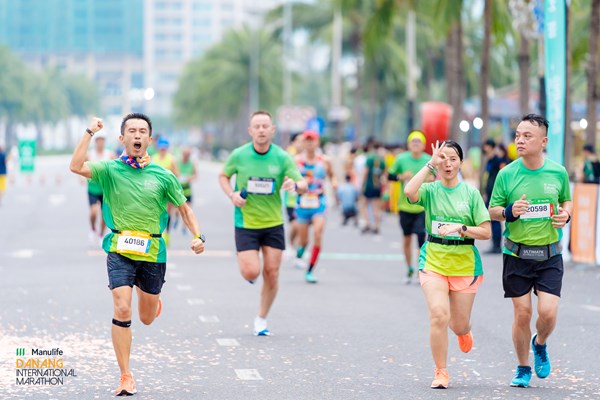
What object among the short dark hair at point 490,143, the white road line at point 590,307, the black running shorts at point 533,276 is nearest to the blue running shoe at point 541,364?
the black running shorts at point 533,276

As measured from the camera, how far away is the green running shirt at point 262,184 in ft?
37.1

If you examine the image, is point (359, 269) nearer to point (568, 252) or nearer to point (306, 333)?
point (568, 252)

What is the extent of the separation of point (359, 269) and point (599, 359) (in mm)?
7999

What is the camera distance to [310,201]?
1641 cm

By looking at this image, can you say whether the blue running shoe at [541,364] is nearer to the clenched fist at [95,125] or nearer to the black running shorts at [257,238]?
the black running shorts at [257,238]

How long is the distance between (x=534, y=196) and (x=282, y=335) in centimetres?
329

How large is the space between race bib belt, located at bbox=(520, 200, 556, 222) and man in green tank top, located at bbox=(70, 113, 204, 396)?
215cm

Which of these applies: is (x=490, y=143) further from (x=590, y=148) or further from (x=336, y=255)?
(x=590, y=148)

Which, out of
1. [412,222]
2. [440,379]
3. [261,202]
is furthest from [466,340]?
[412,222]

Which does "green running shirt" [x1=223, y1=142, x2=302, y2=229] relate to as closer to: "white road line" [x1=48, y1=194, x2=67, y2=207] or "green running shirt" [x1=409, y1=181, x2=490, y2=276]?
"green running shirt" [x1=409, y1=181, x2=490, y2=276]

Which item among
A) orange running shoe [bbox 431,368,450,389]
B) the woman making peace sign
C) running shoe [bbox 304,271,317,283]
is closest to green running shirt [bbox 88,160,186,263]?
the woman making peace sign

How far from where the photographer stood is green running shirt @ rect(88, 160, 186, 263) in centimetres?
830

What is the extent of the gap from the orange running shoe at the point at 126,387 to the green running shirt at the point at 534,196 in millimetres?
2612

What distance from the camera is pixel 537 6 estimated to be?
80.7 ft
